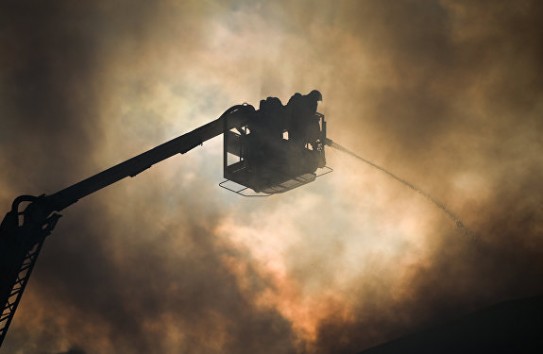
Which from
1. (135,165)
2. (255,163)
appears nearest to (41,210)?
(135,165)

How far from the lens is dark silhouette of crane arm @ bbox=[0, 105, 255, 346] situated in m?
18.5

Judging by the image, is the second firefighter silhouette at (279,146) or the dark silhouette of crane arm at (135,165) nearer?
the second firefighter silhouette at (279,146)

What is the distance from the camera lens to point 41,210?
19.5m

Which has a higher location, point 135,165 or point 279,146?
point 135,165

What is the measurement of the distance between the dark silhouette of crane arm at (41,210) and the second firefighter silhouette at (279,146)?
28.7 inches

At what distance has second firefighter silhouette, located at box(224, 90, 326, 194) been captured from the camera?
57.7ft

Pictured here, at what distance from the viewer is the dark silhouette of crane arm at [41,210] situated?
18.5 meters

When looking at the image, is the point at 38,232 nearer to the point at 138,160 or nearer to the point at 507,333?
Result: the point at 138,160

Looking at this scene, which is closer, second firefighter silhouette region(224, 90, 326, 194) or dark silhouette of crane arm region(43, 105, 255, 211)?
second firefighter silhouette region(224, 90, 326, 194)

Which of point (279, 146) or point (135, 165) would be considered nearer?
point (279, 146)

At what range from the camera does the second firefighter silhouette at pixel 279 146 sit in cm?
1758

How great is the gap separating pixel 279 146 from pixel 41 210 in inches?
352

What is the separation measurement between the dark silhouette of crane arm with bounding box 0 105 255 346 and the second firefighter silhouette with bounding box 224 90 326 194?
729mm

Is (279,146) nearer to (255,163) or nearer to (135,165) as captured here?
(255,163)
